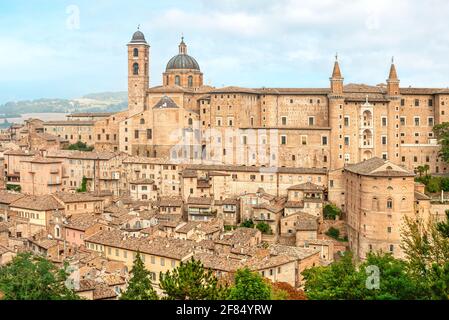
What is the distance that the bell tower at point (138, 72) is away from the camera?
49.9 metres

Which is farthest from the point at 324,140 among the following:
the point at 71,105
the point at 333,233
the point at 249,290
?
the point at 71,105

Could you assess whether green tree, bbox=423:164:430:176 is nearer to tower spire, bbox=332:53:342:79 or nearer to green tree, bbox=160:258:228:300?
tower spire, bbox=332:53:342:79

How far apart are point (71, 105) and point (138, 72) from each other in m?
37.4

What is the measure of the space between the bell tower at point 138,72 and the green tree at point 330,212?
19931 mm

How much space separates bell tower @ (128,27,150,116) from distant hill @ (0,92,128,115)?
93.3 feet

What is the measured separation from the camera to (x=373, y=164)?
107ft

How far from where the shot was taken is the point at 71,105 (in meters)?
85.2

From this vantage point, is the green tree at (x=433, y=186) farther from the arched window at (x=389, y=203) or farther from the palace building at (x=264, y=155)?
the arched window at (x=389, y=203)

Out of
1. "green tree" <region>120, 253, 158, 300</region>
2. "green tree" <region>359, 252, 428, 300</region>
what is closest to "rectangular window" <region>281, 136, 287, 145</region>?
"green tree" <region>120, 253, 158, 300</region>

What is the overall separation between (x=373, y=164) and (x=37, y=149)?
26.6m

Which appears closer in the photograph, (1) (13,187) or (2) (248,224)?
(2) (248,224)

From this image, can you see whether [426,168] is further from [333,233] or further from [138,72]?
[138,72]

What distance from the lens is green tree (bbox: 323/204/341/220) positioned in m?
34.6
